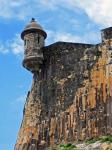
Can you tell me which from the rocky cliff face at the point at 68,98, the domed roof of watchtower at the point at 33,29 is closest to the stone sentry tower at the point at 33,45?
the domed roof of watchtower at the point at 33,29

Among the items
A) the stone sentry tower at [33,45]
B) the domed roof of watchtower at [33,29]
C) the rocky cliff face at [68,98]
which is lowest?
the rocky cliff face at [68,98]

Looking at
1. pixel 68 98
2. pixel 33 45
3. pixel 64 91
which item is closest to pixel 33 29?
pixel 33 45

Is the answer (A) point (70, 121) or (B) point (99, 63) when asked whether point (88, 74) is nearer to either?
(B) point (99, 63)

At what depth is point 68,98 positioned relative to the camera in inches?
1436

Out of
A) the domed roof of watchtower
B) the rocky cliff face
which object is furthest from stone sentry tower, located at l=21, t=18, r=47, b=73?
the rocky cliff face

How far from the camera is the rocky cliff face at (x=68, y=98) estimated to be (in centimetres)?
3466

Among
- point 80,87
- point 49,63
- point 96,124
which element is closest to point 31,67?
point 49,63

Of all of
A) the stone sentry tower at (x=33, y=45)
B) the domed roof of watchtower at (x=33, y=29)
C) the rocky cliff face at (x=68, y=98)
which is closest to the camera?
the rocky cliff face at (x=68, y=98)

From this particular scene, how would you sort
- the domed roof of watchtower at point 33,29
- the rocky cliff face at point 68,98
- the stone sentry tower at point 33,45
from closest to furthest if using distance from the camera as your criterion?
the rocky cliff face at point 68,98 → the stone sentry tower at point 33,45 → the domed roof of watchtower at point 33,29

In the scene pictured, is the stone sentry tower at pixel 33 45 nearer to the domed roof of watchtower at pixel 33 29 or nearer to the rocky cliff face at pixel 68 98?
the domed roof of watchtower at pixel 33 29

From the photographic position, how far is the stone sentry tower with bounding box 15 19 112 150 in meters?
34.8

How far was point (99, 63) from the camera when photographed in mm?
35531

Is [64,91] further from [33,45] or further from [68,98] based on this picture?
[33,45]

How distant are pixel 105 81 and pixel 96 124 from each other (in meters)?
2.74
